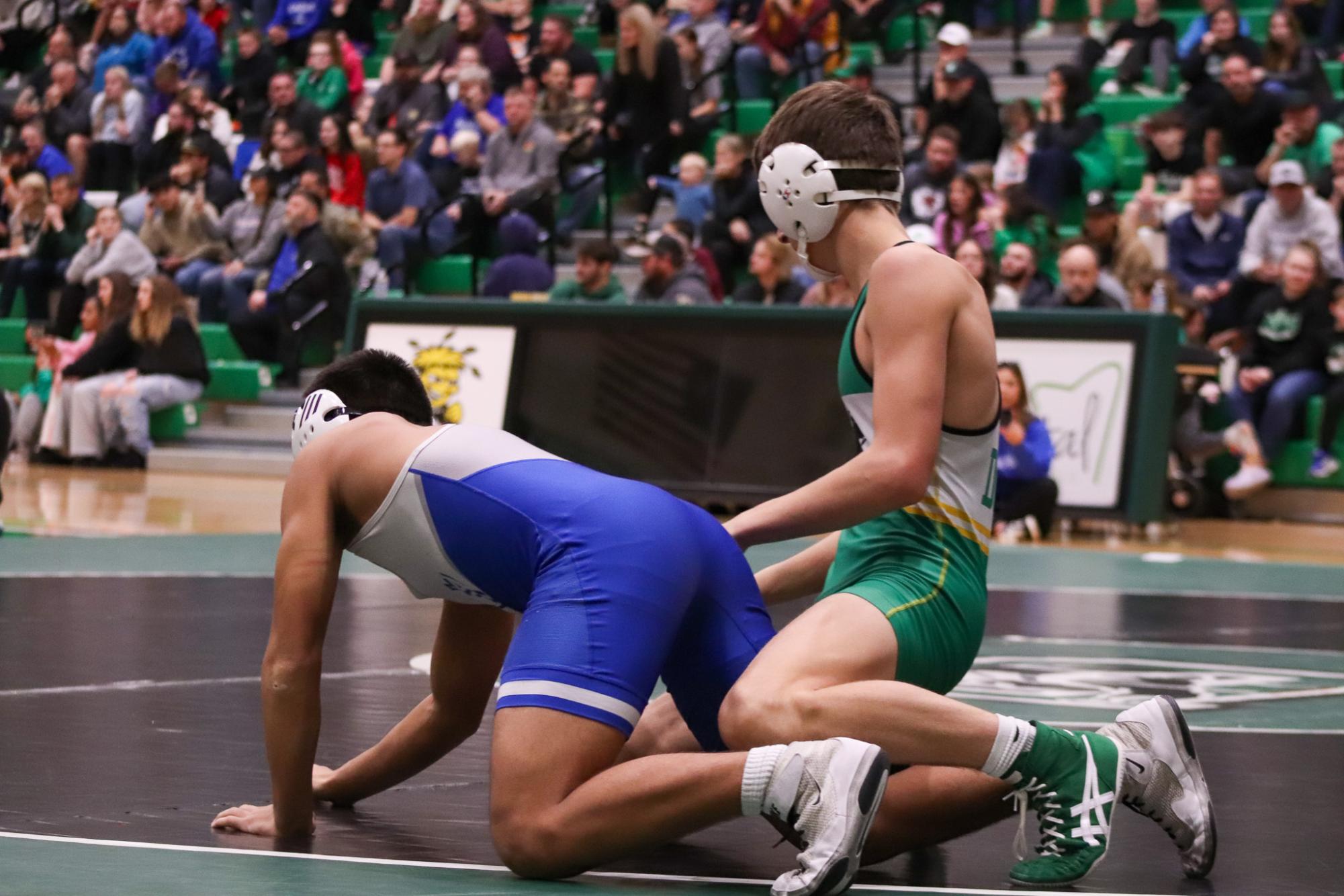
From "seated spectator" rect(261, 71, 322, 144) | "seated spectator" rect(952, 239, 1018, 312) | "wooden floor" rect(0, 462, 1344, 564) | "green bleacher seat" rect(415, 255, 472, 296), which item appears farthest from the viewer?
"seated spectator" rect(261, 71, 322, 144)

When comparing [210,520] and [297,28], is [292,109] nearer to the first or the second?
[297,28]

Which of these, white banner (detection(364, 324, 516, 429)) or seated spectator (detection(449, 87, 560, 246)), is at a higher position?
seated spectator (detection(449, 87, 560, 246))

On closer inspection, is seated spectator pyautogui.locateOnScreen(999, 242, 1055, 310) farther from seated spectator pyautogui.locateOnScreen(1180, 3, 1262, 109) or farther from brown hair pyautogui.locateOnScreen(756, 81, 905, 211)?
brown hair pyautogui.locateOnScreen(756, 81, 905, 211)

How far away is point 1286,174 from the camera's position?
12.1 m

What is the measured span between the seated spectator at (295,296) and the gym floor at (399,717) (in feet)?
19.2

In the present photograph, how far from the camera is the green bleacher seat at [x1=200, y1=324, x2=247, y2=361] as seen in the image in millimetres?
15930

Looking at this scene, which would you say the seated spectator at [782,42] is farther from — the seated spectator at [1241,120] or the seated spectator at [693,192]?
the seated spectator at [1241,120]

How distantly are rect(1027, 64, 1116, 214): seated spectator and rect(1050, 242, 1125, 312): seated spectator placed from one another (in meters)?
2.20

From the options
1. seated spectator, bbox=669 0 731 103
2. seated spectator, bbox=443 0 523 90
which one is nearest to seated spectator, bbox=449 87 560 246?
seated spectator, bbox=443 0 523 90

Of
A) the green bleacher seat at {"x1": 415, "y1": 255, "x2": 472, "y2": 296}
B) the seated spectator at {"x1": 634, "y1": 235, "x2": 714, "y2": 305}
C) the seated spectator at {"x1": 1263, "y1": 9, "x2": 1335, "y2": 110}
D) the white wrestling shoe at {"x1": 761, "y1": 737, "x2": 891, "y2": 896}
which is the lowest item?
the green bleacher seat at {"x1": 415, "y1": 255, "x2": 472, "y2": 296}

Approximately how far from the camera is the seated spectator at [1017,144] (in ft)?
46.0


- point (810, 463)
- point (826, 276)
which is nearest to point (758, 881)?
point (826, 276)

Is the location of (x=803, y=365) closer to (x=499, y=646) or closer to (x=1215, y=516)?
(x=1215, y=516)

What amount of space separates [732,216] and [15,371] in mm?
6243
